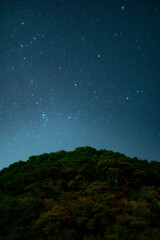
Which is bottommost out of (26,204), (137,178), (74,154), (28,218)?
(28,218)

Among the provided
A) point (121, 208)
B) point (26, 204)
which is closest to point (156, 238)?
point (121, 208)

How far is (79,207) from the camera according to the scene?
16.8ft

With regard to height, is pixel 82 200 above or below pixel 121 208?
above

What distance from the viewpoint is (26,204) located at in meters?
4.78

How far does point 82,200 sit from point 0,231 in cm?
234

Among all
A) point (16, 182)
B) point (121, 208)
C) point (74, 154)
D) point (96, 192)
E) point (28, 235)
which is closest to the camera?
point (28, 235)

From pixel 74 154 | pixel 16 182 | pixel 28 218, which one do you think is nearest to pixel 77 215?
pixel 28 218

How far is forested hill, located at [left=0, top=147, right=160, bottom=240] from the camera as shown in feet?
13.5

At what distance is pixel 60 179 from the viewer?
7.12 meters

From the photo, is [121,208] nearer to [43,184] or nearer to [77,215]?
[77,215]

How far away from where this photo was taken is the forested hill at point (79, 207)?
4121 mm

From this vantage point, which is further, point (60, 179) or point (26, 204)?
point (60, 179)

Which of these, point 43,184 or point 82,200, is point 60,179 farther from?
point 82,200

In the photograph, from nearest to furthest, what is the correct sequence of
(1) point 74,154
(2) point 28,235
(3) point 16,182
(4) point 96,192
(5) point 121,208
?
(2) point 28,235, (5) point 121,208, (4) point 96,192, (3) point 16,182, (1) point 74,154
